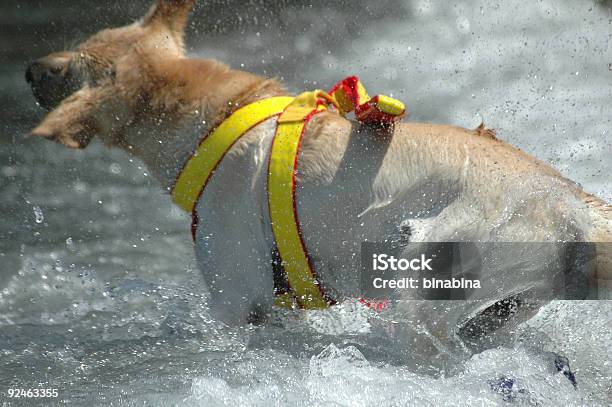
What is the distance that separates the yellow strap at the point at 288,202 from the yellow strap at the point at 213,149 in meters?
0.11

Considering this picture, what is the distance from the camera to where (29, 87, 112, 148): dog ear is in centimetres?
312

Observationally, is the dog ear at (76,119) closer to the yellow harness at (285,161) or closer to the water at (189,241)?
the yellow harness at (285,161)

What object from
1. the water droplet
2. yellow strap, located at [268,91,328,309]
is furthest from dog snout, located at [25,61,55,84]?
the water droplet

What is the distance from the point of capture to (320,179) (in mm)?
2963

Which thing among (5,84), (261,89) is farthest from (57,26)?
(261,89)

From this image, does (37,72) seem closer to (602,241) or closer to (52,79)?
(52,79)

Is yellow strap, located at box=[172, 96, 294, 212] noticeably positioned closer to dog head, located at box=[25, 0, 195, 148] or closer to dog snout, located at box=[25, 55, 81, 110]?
dog head, located at box=[25, 0, 195, 148]

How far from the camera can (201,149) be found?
3100 millimetres

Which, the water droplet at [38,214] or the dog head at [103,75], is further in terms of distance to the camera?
the water droplet at [38,214]

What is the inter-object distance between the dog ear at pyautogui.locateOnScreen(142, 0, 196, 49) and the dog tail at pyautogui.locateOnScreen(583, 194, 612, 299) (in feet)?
6.65

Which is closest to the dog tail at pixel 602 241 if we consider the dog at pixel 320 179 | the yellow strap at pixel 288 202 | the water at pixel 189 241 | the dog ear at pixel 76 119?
the dog at pixel 320 179

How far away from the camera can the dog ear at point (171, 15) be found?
3.50 meters

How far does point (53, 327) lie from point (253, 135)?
160 centimetres

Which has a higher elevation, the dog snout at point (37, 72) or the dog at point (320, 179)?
the dog snout at point (37, 72)
